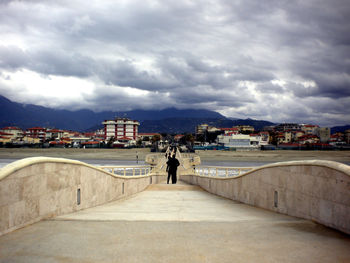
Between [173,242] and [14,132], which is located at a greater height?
[14,132]

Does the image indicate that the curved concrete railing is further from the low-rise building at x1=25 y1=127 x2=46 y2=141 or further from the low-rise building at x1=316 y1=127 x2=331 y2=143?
the low-rise building at x1=25 y1=127 x2=46 y2=141

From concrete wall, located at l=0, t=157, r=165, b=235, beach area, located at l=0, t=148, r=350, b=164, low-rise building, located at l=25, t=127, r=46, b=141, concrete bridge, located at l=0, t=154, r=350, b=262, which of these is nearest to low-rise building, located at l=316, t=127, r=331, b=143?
beach area, located at l=0, t=148, r=350, b=164

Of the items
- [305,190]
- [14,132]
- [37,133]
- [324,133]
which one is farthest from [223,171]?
[14,132]

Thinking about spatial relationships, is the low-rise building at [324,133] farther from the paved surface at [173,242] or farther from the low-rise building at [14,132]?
the paved surface at [173,242]

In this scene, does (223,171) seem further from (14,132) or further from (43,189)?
(14,132)

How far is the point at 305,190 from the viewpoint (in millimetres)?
5508

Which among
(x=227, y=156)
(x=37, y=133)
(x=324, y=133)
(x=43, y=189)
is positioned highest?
(x=324, y=133)

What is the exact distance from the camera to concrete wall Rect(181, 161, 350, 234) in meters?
4.52

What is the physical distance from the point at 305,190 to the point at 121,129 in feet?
558

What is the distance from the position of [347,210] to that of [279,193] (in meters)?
2.17

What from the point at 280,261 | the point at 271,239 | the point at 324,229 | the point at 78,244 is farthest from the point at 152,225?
the point at 324,229

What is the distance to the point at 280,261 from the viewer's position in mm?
3236

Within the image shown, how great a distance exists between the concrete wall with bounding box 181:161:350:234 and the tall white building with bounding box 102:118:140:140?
165m

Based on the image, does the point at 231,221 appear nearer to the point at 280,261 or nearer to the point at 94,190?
the point at 280,261
